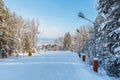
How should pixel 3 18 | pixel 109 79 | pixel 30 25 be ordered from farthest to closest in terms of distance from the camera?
pixel 30 25, pixel 3 18, pixel 109 79

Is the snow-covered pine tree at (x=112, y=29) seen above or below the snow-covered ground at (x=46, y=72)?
above

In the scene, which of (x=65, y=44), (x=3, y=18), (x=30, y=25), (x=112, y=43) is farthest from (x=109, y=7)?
(x=65, y=44)

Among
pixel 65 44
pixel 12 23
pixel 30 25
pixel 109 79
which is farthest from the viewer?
pixel 65 44

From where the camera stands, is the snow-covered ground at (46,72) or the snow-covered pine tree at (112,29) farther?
the snow-covered ground at (46,72)

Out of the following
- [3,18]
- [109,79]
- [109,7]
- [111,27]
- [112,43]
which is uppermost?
[3,18]

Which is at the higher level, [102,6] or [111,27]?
[102,6]

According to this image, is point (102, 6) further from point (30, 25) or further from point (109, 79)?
point (30, 25)

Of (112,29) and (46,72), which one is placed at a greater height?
(112,29)

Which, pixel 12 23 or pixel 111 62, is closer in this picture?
pixel 111 62

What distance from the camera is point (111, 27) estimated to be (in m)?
14.9

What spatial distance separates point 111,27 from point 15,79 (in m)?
6.01

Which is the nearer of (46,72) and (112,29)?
(112,29)

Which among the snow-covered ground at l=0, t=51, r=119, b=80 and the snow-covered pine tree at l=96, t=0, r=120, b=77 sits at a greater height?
the snow-covered pine tree at l=96, t=0, r=120, b=77

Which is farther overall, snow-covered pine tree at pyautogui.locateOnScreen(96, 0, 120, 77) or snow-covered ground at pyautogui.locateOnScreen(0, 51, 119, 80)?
snow-covered ground at pyautogui.locateOnScreen(0, 51, 119, 80)
